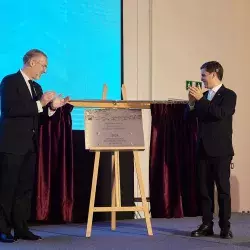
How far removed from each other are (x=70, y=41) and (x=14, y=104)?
150cm

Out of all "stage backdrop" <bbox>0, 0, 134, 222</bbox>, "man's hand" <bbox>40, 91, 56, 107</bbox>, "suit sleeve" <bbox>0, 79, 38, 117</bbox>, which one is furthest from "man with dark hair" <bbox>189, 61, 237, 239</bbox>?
"stage backdrop" <bbox>0, 0, 134, 222</bbox>

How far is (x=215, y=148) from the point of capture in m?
3.30

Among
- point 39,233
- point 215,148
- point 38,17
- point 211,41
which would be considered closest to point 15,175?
point 39,233

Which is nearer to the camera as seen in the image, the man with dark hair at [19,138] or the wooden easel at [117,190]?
the man with dark hair at [19,138]

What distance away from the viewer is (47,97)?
312 centimetres

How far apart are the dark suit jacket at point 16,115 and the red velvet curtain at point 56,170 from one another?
832 millimetres

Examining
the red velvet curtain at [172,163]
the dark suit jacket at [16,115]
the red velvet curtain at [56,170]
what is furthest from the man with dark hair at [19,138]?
the red velvet curtain at [172,163]

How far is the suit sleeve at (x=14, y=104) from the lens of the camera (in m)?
3.07

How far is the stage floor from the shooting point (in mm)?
3031

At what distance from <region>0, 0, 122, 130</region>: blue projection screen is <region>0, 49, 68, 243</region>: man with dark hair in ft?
2.96

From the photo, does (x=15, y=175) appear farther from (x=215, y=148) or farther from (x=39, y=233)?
(x=215, y=148)

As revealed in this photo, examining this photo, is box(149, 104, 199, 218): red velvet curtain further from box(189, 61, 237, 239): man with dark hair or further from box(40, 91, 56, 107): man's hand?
box(40, 91, 56, 107): man's hand

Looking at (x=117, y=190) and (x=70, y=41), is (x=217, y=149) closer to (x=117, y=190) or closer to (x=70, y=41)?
(x=117, y=190)

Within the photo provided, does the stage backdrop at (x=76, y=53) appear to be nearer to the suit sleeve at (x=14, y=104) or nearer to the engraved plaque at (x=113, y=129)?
the engraved plaque at (x=113, y=129)
